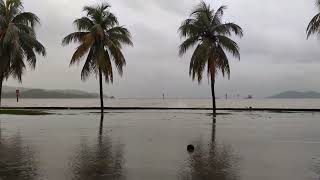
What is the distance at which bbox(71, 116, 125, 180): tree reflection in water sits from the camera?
28.8 feet

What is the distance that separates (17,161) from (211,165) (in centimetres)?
449

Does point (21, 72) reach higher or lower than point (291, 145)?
higher

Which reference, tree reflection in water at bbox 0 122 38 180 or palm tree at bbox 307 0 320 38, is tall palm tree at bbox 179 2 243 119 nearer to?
palm tree at bbox 307 0 320 38

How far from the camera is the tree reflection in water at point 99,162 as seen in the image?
8789 millimetres

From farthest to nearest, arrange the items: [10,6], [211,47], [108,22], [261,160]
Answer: [108,22], [211,47], [10,6], [261,160]

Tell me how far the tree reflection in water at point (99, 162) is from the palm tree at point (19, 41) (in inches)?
833

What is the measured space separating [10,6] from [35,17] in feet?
6.60

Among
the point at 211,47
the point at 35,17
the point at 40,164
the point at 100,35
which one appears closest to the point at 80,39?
the point at 100,35

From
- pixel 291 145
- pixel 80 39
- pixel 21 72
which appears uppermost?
pixel 80 39

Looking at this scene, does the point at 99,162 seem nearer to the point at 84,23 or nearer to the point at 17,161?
the point at 17,161

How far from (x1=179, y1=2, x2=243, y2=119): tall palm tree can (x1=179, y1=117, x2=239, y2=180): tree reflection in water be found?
2364 cm

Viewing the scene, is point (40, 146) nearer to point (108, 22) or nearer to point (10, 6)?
point (10, 6)

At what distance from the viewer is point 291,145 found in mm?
14414

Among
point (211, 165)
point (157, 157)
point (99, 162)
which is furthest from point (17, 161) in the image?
point (211, 165)
